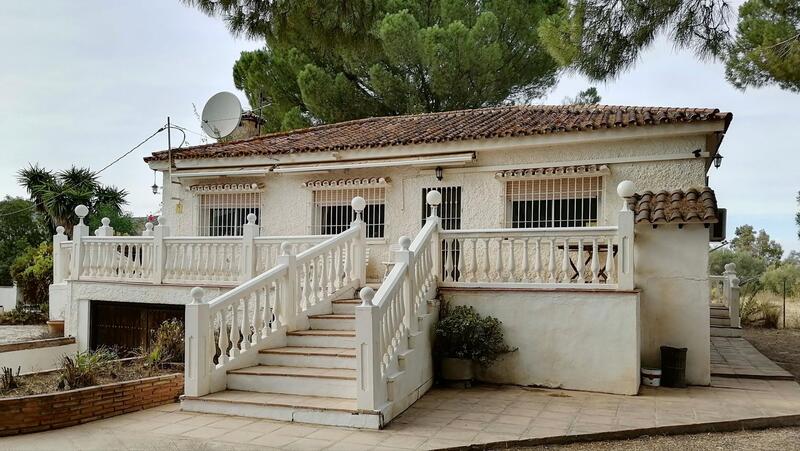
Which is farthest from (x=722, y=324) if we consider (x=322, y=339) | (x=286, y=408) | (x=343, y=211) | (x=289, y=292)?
(x=286, y=408)

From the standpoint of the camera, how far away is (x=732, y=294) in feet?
48.3

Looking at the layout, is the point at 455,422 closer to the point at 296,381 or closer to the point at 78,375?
the point at 296,381

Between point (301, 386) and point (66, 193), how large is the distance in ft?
55.1

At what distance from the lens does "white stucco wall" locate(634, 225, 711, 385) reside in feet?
27.5

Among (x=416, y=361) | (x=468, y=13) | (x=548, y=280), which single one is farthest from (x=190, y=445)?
(x=468, y=13)

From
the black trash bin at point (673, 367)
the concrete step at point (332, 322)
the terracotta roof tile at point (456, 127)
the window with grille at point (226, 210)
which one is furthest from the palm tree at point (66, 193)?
the black trash bin at point (673, 367)

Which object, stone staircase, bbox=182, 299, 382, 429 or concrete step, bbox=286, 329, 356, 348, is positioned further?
concrete step, bbox=286, 329, 356, 348

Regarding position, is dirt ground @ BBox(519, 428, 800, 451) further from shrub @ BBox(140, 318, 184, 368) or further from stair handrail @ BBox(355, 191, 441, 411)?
shrub @ BBox(140, 318, 184, 368)

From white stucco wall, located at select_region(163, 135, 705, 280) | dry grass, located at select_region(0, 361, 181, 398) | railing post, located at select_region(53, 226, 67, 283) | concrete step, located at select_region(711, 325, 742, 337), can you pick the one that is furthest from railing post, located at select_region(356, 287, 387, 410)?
concrete step, located at select_region(711, 325, 742, 337)

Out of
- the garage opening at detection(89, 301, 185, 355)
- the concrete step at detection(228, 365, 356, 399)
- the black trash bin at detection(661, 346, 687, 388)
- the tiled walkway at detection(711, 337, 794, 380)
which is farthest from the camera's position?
the garage opening at detection(89, 301, 185, 355)

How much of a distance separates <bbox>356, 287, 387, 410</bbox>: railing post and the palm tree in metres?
17.5

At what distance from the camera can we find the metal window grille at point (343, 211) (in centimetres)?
1246

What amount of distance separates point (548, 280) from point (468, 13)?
14.4 meters

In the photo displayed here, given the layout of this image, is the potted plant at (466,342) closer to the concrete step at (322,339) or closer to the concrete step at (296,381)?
the concrete step at (322,339)
